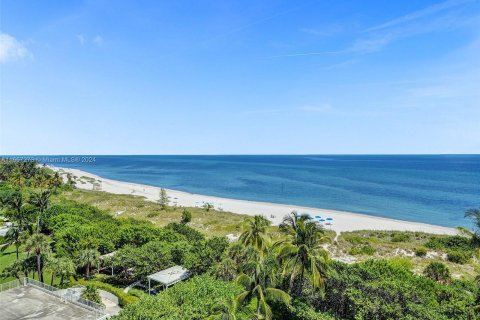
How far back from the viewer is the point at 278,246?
96.2ft

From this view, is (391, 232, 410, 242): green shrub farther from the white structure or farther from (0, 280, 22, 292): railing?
(0, 280, 22, 292): railing

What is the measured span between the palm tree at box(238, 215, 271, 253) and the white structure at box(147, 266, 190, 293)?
25.5 ft

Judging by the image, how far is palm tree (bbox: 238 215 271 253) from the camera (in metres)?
31.5

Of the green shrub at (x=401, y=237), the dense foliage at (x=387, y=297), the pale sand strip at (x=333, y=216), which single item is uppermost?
the dense foliage at (x=387, y=297)

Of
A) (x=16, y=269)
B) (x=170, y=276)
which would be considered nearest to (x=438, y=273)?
(x=170, y=276)

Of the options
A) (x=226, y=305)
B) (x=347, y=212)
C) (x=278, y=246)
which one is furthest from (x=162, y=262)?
(x=347, y=212)

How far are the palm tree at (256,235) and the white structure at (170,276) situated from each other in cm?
778

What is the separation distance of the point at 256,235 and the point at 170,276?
10240 millimetres

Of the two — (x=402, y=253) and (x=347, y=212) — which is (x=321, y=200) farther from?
(x=402, y=253)

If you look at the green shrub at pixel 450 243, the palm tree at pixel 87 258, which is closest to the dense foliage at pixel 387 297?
the green shrub at pixel 450 243

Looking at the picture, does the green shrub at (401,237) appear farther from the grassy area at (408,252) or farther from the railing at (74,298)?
the railing at (74,298)

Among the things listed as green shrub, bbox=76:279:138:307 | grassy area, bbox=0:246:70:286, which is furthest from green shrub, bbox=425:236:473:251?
grassy area, bbox=0:246:70:286

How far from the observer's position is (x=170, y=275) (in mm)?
33562

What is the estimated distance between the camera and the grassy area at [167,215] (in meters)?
61.0
